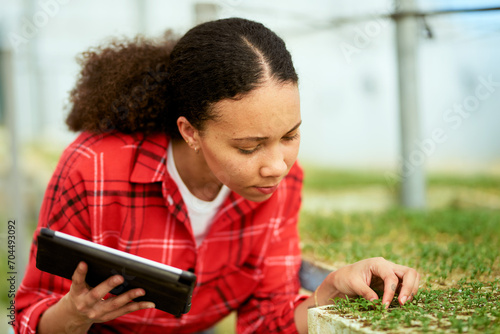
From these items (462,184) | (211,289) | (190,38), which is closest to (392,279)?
(211,289)

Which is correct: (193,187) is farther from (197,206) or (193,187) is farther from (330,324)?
(330,324)

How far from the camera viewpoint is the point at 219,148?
1.66 metres

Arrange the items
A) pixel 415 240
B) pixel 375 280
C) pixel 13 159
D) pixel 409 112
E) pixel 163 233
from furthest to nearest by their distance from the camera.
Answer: pixel 13 159, pixel 409 112, pixel 415 240, pixel 163 233, pixel 375 280

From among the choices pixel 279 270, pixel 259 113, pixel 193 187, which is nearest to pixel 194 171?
pixel 193 187

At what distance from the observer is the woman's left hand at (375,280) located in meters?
1.48

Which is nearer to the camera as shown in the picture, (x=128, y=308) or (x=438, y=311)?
(x=438, y=311)

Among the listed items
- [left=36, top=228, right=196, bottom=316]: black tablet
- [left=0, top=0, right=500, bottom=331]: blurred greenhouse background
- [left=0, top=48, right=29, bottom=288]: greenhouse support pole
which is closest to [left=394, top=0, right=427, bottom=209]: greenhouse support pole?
[left=0, top=0, right=500, bottom=331]: blurred greenhouse background

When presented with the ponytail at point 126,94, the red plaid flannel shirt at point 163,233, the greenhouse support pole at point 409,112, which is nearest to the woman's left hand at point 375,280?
the red plaid flannel shirt at point 163,233

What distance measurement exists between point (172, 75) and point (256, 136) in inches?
17.3

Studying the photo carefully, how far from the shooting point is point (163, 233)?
1.93 m

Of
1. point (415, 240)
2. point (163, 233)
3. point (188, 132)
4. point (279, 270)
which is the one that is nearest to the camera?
point (188, 132)

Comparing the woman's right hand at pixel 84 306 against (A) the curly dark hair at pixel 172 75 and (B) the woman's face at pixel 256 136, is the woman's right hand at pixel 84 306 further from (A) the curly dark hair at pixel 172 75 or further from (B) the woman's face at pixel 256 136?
(A) the curly dark hair at pixel 172 75

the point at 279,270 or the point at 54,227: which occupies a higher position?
the point at 54,227

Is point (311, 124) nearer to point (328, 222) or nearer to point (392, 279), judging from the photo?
point (328, 222)
